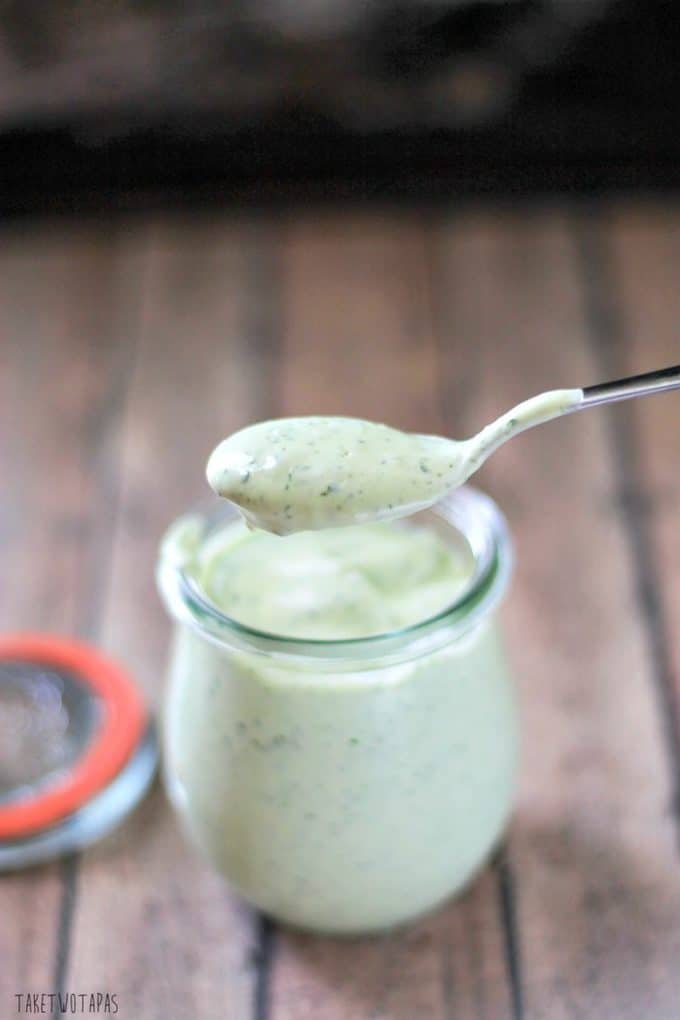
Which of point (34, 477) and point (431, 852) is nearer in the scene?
point (431, 852)

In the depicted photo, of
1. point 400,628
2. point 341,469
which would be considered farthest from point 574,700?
point 341,469

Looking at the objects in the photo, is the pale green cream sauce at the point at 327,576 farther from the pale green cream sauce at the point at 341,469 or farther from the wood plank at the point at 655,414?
the wood plank at the point at 655,414

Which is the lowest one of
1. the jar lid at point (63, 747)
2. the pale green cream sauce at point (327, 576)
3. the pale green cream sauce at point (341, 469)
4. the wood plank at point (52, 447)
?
the jar lid at point (63, 747)

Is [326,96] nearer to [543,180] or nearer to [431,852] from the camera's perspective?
[543,180]

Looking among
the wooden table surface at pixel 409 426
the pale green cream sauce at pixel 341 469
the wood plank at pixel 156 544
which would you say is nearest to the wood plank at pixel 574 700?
the wooden table surface at pixel 409 426

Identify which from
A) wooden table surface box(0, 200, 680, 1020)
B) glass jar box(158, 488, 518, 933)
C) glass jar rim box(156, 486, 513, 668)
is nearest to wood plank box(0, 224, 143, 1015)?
wooden table surface box(0, 200, 680, 1020)

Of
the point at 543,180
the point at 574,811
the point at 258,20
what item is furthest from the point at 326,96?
the point at 574,811
